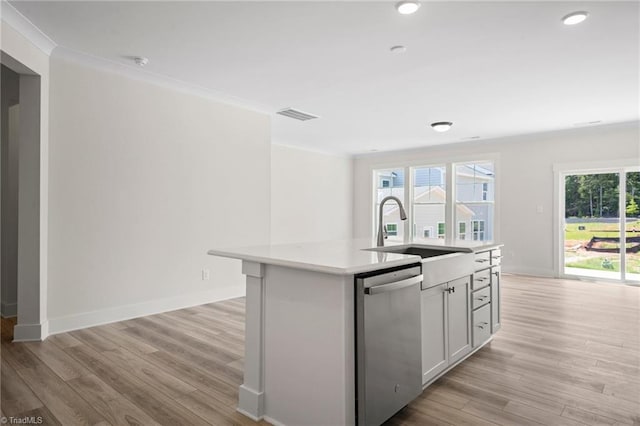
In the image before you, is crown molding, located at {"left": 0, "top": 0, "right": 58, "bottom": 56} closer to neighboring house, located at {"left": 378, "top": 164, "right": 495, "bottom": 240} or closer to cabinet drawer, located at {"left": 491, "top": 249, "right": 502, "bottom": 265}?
cabinet drawer, located at {"left": 491, "top": 249, "right": 502, "bottom": 265}

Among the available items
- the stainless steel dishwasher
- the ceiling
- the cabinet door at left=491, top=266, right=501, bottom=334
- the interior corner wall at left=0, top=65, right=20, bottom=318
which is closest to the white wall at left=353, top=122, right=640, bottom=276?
the ceiling

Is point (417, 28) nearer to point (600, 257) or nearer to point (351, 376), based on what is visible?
point (351, 376)

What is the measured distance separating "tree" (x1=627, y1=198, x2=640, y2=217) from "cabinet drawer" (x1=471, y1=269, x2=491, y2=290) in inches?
181

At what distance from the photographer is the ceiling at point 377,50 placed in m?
2.69

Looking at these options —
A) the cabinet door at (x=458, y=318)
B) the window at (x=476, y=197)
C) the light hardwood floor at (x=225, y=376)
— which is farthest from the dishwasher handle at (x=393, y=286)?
the window at (x=476, y=197)

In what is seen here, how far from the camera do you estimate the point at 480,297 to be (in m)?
2.92

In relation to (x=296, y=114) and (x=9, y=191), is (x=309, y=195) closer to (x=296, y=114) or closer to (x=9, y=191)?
(x=296, y=114)

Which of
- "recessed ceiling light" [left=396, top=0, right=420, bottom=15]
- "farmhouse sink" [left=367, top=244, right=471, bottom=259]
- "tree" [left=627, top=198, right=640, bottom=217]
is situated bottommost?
"farmhouse sink" [left=367, top=244, right=471, bottom=259]

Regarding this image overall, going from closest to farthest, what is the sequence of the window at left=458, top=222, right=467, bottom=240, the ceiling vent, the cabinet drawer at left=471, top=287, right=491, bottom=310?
the cabinet drawer at left=471, top=287, right=491, bottom=310 → the ceiling vent → the window at left=458, top=222, right=467, bottom=240

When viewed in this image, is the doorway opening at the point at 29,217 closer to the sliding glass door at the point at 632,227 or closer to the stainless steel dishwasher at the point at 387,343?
the stainless steel dishwasher at the point at 387,343

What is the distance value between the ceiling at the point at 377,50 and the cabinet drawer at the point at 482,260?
1.77m

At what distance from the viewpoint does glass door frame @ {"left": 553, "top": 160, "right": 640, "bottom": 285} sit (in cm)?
601

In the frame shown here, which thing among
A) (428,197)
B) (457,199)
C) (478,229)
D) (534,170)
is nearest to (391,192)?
(428,197)

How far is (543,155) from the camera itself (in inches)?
264
